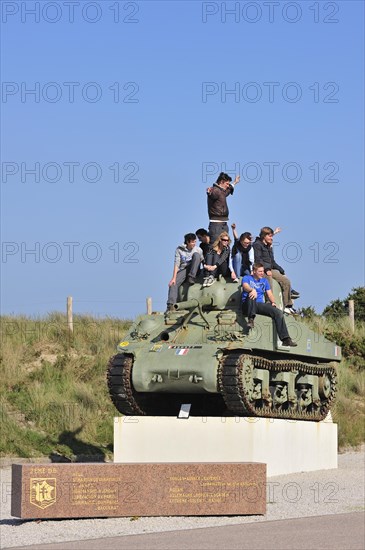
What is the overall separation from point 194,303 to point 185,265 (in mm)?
1067

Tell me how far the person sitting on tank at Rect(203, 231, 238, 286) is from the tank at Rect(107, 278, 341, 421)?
6.5 inches

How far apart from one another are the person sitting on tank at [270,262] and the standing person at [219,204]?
27.8 inches

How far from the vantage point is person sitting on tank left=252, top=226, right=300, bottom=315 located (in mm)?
21000

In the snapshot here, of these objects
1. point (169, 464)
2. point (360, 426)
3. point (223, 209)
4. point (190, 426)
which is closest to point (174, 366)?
point (190, 426)

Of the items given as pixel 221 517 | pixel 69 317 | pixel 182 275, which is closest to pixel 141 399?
pixel 182 275

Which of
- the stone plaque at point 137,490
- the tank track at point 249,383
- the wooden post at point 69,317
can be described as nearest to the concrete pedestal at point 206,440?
the tank track at point 249,383

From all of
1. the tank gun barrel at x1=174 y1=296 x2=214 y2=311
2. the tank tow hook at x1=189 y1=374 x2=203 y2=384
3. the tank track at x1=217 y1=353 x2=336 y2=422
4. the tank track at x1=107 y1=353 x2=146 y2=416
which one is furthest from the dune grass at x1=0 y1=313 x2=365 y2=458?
the tank tow hook at x1=189 y1=374 x2=203 y2=384

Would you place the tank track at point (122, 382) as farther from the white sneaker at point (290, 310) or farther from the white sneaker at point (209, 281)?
the white sneaker at point (290, 310)

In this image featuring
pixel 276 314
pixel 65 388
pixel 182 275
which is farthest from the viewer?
pixel 65 388

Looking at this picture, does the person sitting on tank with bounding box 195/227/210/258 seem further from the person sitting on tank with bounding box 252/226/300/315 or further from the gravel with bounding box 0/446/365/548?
the gravel with bounding box 0/446/365/548

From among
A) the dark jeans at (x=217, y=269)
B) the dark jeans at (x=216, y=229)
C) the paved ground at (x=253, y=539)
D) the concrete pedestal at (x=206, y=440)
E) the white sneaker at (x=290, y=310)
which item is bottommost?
the paved ground at (x=253, y=539)

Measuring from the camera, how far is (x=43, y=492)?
1303 cm

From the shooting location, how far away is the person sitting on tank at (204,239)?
20.9m

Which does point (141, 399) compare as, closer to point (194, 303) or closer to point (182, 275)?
point (194, 303)
